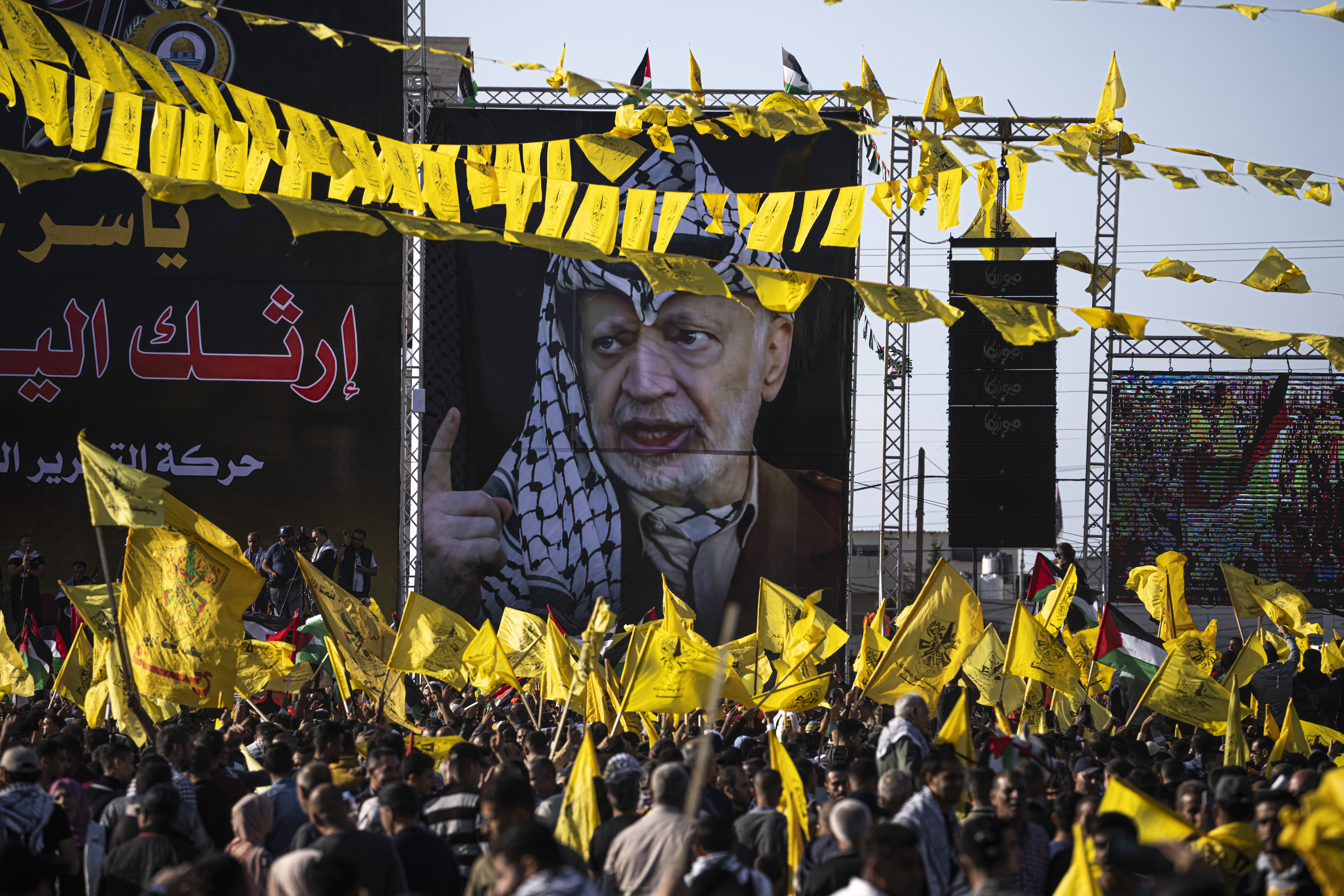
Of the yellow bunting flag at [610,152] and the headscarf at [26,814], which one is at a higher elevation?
the yellow bunting flag at [610,152]

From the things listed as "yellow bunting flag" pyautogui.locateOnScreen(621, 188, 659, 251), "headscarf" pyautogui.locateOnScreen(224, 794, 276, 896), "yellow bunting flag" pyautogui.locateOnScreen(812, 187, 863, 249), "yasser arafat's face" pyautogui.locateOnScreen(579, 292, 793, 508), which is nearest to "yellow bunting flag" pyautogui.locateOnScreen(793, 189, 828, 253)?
"yellow bunting flag" pyautogui.locateOnScreen(812, 187, 863, 249)

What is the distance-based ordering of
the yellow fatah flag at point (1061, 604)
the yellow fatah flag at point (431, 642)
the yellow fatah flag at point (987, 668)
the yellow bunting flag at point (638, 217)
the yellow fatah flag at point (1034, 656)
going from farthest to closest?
1. the yellow fatah flag at point (987, 668)
2. the yellow fatah flag at point (1061, 604)
3. the yellow bunting flag at point (638, 217)
4. the yellow fatah flag at point (431, 642)
5. the yellow fatah flag at point (1034, 656)

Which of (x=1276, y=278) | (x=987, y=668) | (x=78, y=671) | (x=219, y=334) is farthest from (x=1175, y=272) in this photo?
(x=219, y=334)

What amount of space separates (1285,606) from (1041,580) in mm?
1984

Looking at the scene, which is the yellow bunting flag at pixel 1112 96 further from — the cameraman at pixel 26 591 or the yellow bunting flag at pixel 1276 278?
the cameraman at pixel 26 591

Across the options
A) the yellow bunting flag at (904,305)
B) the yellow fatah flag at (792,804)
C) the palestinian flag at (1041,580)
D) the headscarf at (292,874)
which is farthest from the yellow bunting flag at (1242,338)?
the palestinian flag at (1041,580)

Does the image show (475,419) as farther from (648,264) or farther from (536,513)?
(648,264)

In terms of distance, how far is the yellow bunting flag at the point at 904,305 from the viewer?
6.27 m

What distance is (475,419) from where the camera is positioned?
1500 centimetres

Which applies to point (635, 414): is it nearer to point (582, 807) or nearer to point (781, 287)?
point (781, 287)

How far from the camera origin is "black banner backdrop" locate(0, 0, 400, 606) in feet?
47.2

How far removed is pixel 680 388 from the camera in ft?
49.5

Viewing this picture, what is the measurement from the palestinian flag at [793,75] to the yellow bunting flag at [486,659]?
7973 millimetres

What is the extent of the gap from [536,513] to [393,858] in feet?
37.0
